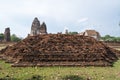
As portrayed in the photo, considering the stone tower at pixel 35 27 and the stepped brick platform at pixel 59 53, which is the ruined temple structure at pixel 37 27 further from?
the stepped brick platform at pixel 59 53

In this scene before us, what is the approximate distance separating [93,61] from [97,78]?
19.2 ft

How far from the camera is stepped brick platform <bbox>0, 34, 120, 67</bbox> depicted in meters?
17.5

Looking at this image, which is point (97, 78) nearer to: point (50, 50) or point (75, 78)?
point (75, 78)

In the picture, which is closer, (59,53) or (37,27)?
(59,53)

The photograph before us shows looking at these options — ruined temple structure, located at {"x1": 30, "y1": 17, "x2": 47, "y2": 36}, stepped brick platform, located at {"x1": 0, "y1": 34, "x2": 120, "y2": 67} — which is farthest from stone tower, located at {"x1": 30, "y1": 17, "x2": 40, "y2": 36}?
stepped brick platform, located at {"x1": 0, "y1": 34, "x2": 120, "y2": 67}

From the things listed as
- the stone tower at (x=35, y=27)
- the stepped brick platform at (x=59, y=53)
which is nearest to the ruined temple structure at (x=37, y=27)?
the stone tower at (x=35, y=27)

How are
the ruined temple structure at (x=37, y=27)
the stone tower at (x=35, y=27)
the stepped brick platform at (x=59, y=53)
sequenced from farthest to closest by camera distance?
the stone tower at (x=35, y=27), the ruined temple structure at (x=37, y=27), the stepped brick platform at (x=59, y=53)

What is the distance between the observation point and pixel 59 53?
18422 mm

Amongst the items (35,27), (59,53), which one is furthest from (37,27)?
(59,53)

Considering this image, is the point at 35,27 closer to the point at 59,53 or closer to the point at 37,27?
the point at 37,27

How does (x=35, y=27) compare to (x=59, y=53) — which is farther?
(x=35, y=27)

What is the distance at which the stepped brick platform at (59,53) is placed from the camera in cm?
1748

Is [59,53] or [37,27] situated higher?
[37,27]

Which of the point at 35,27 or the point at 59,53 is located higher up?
the point at 35,27
